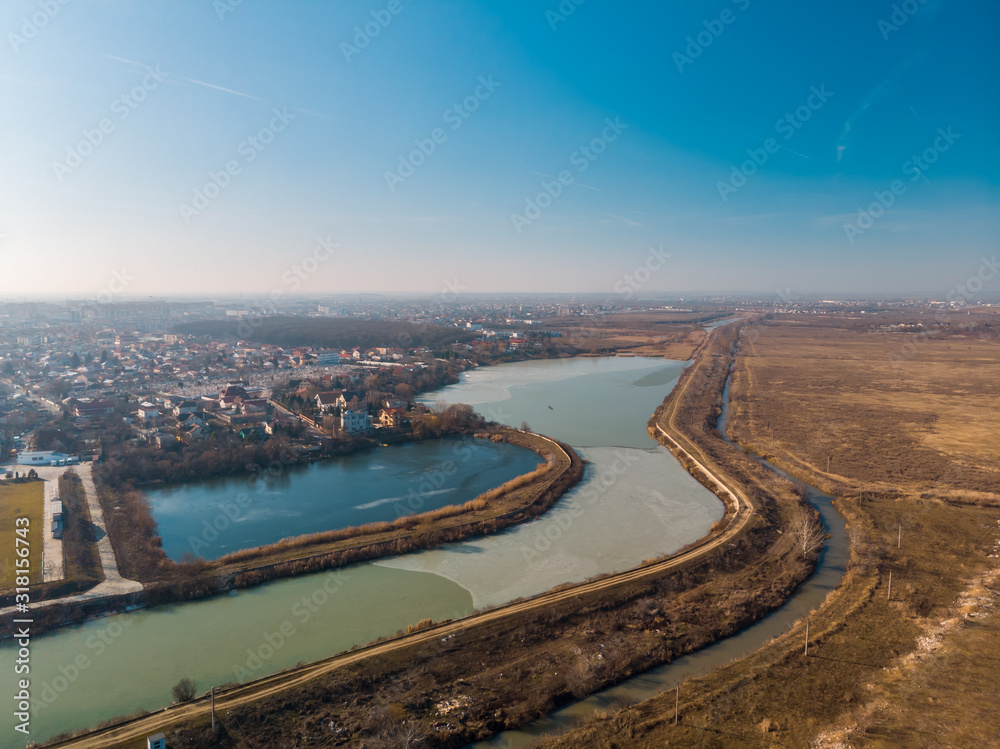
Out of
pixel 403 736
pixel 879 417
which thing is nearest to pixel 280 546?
pixel 403 736

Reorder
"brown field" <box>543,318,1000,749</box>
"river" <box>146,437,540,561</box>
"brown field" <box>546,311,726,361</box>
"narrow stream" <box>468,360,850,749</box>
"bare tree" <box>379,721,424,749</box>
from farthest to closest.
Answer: "brown field" <box>546,311,726,361</box> < "river" <box>146,437,540,561</box> < "narrow stream" <box>468,360,850,749</box> < "brown field" <box>543,318,1000,749</box> < "bare tree" <box>379,721,424,749</box>

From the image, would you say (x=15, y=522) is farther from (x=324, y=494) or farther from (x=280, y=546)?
(x=324, y=494)

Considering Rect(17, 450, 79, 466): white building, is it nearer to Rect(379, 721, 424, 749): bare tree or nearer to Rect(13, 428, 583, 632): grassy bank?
Rect(13, 428, 583, 632): grassy bank

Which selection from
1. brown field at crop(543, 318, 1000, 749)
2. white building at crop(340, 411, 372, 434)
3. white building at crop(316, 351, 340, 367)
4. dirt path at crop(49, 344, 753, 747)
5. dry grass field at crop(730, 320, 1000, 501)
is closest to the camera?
dirt path at crop(49, 344, 753, 747)

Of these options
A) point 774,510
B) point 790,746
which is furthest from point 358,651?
point 774,510

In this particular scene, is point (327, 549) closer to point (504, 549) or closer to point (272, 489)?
point (504, 549)

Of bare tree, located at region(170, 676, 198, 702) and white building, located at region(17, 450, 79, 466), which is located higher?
white building, located at region(17, 450, 79, 466)

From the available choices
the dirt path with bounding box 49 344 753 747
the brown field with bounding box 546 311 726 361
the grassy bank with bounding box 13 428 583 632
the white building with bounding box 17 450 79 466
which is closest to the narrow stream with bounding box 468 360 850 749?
the dirt path with bounding box 49 344 753 747

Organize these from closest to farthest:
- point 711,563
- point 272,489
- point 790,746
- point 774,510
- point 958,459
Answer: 1. point 790,746
2. point 711,563
3. point 774,510
4. point 272,489
5. point 958,459
